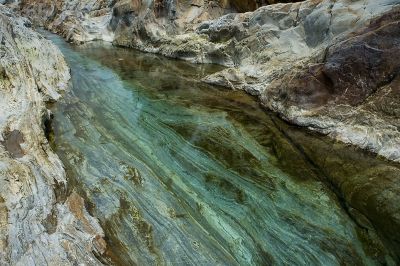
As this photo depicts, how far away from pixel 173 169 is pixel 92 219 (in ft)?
7.80

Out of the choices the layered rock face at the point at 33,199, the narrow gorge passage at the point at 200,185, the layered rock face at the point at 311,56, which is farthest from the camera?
the layered rock face at the point at 311,56

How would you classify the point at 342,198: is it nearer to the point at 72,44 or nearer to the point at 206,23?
the point at 206,23

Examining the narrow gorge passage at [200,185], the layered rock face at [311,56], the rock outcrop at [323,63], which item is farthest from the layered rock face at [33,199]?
the layered rock face at [311,56]

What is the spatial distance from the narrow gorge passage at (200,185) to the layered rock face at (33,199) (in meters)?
0.40

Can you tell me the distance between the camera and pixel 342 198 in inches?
271

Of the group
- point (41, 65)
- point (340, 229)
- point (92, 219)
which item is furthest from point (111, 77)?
point (340, 229)

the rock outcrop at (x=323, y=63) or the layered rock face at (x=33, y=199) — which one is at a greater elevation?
the rock outcrop at (x=323, y=63)

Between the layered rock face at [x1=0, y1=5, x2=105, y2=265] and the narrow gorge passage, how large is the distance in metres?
0.40

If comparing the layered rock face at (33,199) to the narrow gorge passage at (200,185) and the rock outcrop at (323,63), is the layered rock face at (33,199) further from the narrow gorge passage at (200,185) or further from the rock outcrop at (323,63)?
the rock outcrop at (323,63)

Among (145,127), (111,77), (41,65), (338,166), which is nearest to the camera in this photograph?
(338,166)

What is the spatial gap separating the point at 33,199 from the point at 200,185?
309cm

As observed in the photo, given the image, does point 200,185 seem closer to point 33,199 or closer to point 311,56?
Answer: point 33,199

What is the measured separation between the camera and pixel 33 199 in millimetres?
5965

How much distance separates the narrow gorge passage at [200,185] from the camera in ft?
18.8
